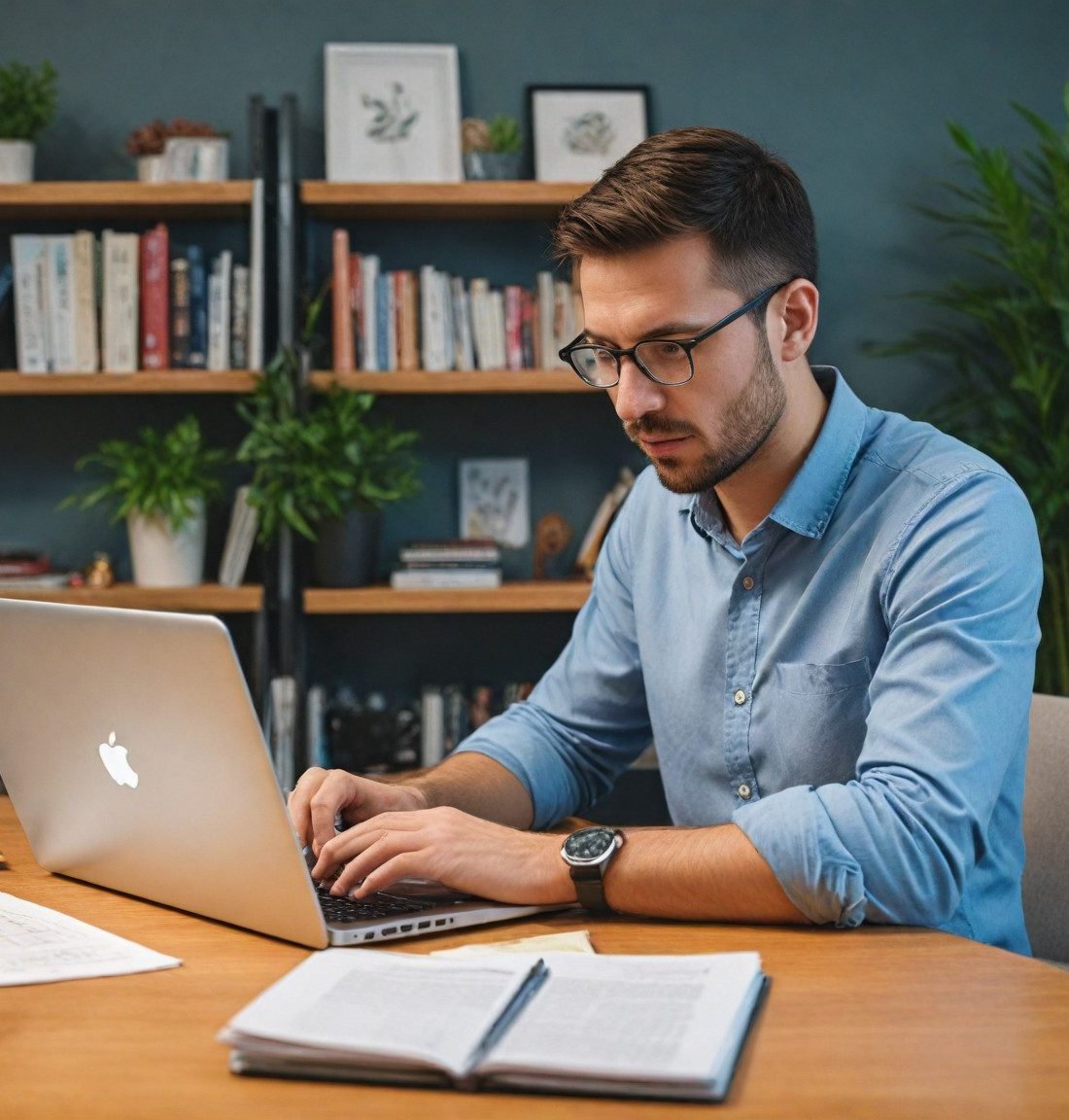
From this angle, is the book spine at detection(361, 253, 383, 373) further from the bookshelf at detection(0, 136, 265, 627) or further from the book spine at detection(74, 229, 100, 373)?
the book spine at detection(74, 229, 100, 373)

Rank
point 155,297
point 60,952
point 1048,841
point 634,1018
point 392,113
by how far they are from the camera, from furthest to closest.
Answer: point 392,113, point 155,297, point 1048,841, point 60,952, point 634,1018

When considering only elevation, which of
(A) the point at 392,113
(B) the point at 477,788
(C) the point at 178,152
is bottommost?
(B) the point at 477,788

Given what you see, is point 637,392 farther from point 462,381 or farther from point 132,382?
point 132,382

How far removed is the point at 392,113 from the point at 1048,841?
2294 millimetres

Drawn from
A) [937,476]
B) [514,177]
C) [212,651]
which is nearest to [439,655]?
[514,177]

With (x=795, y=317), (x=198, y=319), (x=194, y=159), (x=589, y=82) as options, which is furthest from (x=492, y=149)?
(x=795, y=317)

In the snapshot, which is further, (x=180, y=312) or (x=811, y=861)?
(x=180, y=312)

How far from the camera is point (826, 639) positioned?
53.0 inches

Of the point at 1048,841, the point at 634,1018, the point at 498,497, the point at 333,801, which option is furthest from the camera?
the point at 498,497

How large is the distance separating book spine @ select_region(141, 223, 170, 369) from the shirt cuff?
89.2 inches

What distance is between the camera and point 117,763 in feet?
3.64

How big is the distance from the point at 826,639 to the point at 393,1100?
0.72m

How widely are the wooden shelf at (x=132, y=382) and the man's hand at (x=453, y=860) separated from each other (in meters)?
2.00

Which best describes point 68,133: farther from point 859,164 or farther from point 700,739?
point 700,739
